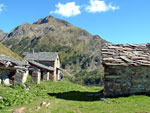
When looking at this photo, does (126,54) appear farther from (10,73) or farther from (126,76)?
(10,73)

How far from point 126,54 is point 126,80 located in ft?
7.63

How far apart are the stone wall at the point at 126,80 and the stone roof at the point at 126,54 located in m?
0.39

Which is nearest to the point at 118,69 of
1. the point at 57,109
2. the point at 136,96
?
the point at 136,96

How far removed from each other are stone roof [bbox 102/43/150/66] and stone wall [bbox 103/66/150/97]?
1.28 feet

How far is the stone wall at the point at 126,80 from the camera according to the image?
14547 mm

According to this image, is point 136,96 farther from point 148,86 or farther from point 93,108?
point 93,108

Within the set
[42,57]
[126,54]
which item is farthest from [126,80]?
[42,57]

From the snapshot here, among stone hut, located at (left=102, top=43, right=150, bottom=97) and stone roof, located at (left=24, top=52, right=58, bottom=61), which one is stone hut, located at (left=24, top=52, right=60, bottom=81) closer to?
stone roof, located at (left=24, top=52, right=58, bottom=61)

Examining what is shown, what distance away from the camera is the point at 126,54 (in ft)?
51.6

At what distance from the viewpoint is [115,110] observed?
388 inches

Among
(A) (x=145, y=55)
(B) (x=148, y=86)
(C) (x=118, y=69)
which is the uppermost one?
(A) (x=145, y=55)

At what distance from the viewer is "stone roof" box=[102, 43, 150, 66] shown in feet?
48.2

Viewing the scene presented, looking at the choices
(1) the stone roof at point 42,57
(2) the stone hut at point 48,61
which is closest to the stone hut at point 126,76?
(2) the stone hut at point 48,61

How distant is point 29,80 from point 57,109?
14573 millimetres
